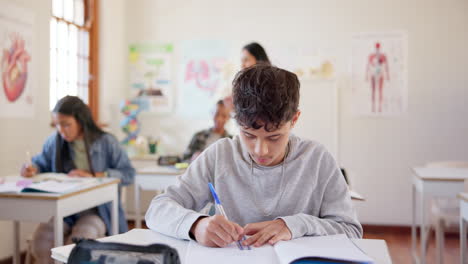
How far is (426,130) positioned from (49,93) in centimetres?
357

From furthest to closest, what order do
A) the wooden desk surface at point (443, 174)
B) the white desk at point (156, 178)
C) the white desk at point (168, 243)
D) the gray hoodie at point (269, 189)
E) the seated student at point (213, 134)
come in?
the seated student at point (213, 134)
the white desk at point (156, 178)
the wooden desk surface at point (443, 174)
the gray hoodie at point (269, 189)
the white desk at point (168, 243)

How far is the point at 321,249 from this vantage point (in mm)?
1056

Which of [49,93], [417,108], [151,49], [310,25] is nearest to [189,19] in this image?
[151,49]

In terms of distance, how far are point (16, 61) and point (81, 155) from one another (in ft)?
3.29

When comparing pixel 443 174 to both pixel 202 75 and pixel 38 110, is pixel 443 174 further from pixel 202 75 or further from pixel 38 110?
pixel 38 110

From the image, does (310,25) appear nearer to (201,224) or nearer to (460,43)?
(460,43)

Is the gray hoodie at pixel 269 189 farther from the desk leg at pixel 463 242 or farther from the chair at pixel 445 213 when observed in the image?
the chair at pixel 445 213

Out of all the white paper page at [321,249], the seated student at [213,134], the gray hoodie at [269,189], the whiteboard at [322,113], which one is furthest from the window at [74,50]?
the white paper page at [321,249]

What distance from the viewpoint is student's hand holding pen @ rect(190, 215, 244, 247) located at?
114 centimetres

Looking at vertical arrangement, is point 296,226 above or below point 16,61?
below

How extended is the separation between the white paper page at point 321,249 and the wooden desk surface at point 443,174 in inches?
82.8

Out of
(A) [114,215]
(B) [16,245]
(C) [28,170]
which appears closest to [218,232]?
(A) [114,215]

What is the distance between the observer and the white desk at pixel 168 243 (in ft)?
3.59

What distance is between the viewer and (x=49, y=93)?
3.87 metres
